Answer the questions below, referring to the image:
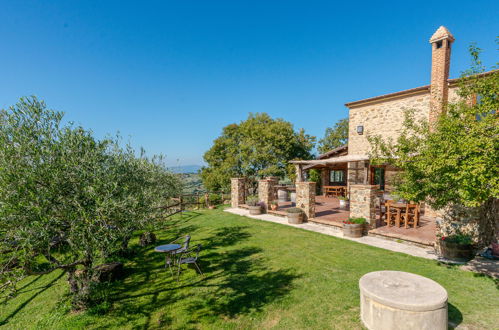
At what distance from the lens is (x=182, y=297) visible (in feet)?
20.0

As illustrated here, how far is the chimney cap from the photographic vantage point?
12627 mm

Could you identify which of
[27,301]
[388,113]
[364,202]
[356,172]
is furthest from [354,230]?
[27,301]

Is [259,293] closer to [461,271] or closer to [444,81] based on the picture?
[461,271]

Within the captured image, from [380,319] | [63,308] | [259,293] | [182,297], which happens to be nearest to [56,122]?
[63,308]

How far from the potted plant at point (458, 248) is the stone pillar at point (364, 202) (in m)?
2.91

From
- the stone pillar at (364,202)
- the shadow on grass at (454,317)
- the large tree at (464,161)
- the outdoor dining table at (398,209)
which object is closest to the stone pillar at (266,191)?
the stone pillar at (364,202)

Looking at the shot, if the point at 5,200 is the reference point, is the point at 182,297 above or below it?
below

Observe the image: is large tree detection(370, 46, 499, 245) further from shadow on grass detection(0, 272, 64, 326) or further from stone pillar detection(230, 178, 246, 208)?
stone pillar detection(230, 178, 246, 208)

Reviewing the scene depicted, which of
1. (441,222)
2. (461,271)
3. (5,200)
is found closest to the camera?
(5,200)

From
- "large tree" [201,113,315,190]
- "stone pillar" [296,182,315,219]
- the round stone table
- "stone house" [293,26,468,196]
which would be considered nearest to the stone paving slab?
"stone pillar" [296,182,315,219]

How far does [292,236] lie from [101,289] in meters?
7.16

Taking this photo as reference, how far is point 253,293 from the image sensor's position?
6.05 meters

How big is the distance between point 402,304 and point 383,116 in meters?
15.4

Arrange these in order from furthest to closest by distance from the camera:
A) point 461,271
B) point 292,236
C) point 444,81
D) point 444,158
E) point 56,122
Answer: point 444,81
point 292,236
point 461,271
point 56,122
point 444,158
